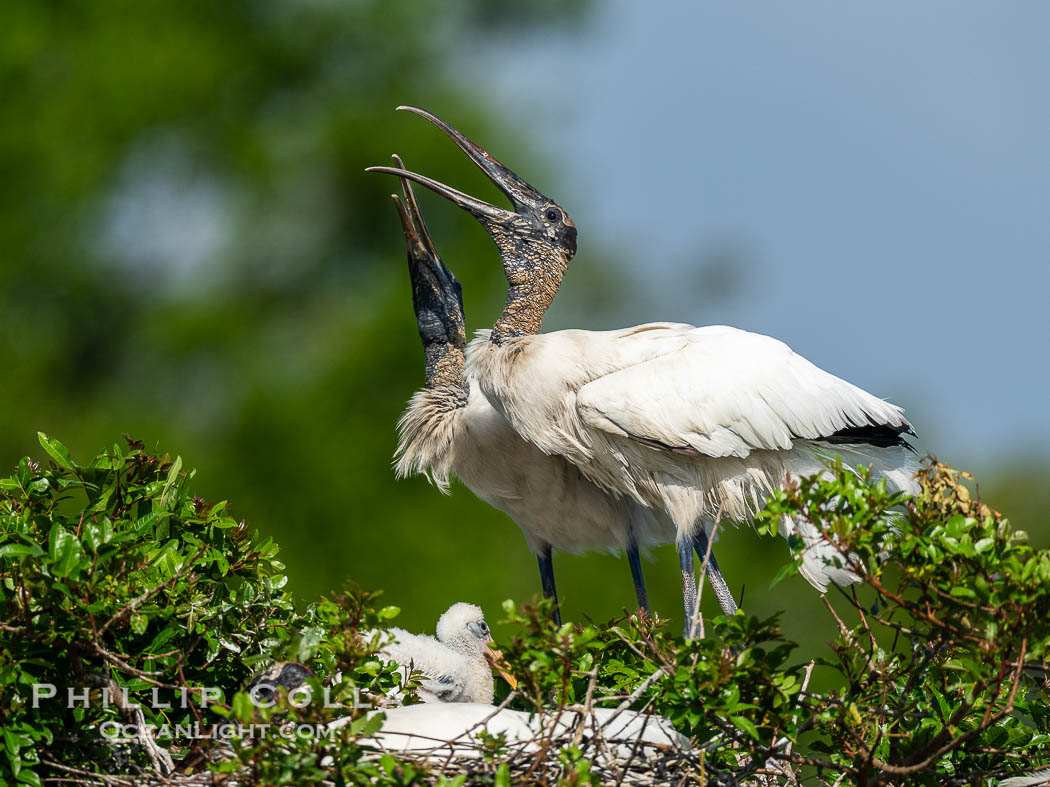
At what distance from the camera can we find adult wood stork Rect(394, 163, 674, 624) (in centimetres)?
452

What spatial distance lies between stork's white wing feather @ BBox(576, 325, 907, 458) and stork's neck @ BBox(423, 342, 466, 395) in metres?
0.90

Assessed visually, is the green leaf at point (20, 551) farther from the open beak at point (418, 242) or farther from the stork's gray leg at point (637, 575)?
the open beak at point (418, 242)

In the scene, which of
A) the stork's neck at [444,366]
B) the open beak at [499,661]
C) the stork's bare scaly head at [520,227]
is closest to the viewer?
the open beak at [499,661]

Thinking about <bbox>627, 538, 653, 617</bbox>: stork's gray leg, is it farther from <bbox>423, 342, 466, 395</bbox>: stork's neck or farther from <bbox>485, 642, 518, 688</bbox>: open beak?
<bbox>485, 642, 518, 688</bbox>: open beak

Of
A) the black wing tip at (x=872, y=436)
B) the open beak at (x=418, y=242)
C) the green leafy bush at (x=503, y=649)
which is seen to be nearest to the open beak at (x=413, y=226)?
the open beak at (x=418, y=242)

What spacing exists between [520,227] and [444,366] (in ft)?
2.24

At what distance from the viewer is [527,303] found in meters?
4.56

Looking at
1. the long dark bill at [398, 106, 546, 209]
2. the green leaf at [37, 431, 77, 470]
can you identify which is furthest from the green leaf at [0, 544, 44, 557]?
the long dark bill at [398, 106, 546, 209]

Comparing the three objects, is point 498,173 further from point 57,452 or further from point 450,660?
point 57,452

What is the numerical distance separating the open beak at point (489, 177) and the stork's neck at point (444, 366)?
0.62 m

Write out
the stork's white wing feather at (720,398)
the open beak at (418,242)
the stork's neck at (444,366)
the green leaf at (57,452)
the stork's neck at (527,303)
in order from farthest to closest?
the open beak at (418,242) → the stork's neck at (444,366) → the stork's neck at (527,303) → the stork's white wing feather at (720,398) → the green leaf at (57,452)

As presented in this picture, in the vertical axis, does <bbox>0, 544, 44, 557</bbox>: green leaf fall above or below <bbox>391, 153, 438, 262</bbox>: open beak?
below

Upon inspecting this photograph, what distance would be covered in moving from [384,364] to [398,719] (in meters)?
9.17

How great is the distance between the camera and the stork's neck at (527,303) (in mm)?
4512
